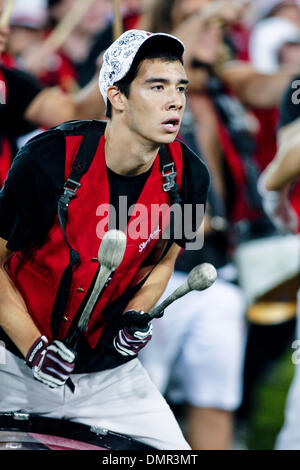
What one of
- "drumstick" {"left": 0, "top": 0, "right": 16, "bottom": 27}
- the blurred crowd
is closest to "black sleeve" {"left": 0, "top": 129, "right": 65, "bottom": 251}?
"drumstick" {"left": 0, "top": 0, "right": 16, "bottom": 27}

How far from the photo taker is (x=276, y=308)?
3.79 m

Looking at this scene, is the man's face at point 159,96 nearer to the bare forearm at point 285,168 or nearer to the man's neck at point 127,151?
the man's neck at point 127,151

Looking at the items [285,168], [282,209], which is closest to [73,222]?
[285,168]

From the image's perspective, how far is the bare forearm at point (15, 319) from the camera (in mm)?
1972

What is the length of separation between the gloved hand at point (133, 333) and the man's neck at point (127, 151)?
0.91 feet

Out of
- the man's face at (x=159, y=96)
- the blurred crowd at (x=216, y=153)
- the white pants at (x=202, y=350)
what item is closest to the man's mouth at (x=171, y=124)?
the man's face at (x=159, y=96)

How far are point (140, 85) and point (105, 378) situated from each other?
0.67 meters

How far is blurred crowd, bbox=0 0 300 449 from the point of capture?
2.84m

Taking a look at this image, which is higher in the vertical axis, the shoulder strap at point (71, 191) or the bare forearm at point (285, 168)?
the bare forearm at point (285, 168)

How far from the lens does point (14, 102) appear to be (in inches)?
103

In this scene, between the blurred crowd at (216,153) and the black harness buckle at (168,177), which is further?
the blurred crowd at (216,153)

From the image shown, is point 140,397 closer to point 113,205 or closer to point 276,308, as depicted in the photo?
point 113,205

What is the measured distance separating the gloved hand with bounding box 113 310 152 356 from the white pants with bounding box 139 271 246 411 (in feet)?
3.95

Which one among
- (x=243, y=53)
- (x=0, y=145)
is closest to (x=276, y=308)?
(x=243, y=53)
